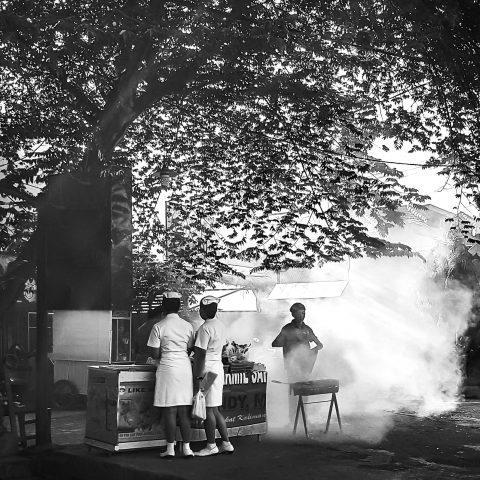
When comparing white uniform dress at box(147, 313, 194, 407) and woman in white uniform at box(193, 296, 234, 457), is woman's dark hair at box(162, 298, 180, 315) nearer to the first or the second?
white uniform dress at box(147, 313, 194, 407)

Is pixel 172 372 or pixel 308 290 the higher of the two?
pixel 308 290

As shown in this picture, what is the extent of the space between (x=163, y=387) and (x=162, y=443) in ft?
3.29

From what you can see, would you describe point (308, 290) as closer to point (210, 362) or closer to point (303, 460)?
point (303, 460)

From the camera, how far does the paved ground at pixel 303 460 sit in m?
8.45

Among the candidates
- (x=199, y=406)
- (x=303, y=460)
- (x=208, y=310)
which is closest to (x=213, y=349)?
(x=208, y=310)

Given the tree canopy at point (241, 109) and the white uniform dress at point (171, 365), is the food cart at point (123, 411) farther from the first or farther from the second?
the tree canopy at point (241, 109)

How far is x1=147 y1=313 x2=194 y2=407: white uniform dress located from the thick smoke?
4.18m

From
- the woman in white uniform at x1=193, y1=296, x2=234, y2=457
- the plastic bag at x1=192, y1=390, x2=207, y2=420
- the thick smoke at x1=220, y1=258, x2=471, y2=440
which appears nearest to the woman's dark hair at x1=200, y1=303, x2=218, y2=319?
the woman in white uniform at x1=193, y1=296, x2=234, y2=457

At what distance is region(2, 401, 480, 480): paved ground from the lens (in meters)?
8.45

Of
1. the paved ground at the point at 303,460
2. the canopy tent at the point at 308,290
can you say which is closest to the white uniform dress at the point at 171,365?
the paved ground at the point at 303,460

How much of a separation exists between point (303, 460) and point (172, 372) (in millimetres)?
1913

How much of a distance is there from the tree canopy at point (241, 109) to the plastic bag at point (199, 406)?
469cm

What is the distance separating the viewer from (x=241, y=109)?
16625 mm

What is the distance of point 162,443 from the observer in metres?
9.73
